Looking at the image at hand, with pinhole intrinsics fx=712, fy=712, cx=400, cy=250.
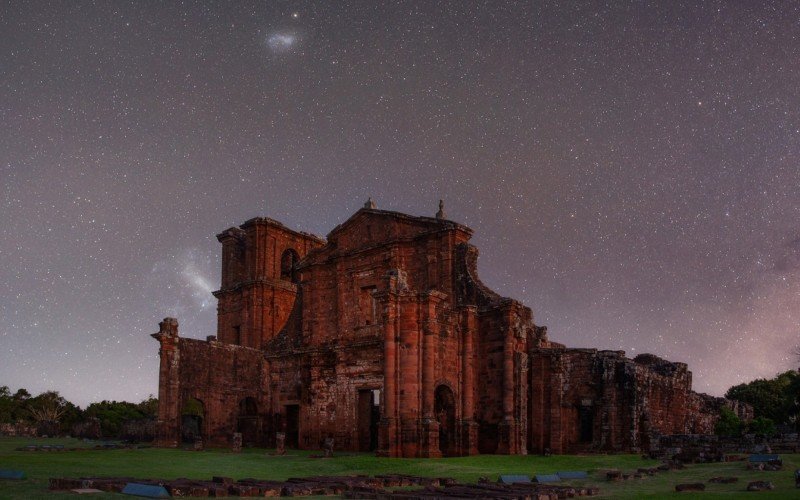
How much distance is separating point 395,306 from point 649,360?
722 inches

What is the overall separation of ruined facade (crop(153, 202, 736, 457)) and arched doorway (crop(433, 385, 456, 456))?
6 cm

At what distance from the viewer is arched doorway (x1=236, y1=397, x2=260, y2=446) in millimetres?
36469

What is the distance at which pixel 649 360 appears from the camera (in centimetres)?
3944

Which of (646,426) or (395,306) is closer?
(395,306)

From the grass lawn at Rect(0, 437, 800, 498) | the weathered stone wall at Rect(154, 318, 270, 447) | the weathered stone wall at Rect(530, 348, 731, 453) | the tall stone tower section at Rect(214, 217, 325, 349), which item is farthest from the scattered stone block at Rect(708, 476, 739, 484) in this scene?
the tall stone tower section at Rect(214, 217, 325, 349)

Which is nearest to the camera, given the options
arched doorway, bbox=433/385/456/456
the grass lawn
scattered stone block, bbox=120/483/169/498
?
scattered stone block, bbox=120/483/169/498

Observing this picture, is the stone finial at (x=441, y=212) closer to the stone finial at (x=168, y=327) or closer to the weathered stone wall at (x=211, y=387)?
the weathered stone wall at (x=211, y=387)

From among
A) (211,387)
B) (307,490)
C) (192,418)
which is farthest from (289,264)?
(307,490)

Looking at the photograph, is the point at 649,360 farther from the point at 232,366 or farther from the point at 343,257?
the point at 232,366

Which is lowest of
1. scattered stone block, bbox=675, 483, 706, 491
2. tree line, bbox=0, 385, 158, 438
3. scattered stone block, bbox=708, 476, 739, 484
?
tree line, bbox=0, 385, 158, 438

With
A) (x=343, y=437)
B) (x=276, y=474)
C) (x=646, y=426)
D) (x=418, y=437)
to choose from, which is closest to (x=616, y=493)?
(x=276, y=474)

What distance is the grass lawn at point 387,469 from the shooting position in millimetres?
13242

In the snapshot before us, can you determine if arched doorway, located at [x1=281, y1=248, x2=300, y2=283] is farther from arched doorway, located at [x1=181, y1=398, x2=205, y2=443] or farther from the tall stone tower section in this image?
arched doorway, located at [x1=181, y1=398, x2=205, y2=443]

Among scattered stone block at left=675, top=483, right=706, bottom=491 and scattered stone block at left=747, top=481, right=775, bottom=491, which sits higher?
scattered stone block at left=747, top=481, right=775, bottom=491
